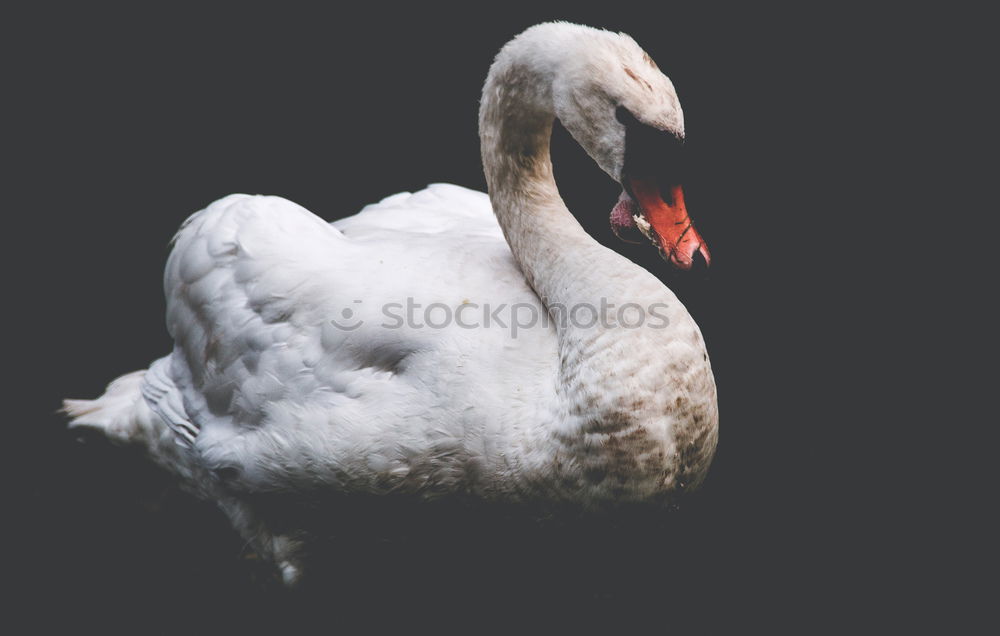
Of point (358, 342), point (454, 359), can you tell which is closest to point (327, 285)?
point (358, 342)

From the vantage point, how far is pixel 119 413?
3.66 metres

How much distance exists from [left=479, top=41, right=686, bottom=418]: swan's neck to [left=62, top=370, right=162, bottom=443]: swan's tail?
1.31 meters

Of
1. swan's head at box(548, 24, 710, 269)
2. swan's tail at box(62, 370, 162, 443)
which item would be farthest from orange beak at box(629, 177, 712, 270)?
swan's tail at box(62, 370, 162, 443)

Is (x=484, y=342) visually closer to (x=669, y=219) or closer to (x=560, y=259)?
(x=560, y=259)

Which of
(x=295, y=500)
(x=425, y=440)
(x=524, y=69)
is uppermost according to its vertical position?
(x=524, y=69)

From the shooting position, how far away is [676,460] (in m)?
2.78

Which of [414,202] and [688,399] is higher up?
[414,202]

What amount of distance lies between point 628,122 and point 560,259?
459 millimetres

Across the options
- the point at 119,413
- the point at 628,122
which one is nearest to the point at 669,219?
the point at 628,122

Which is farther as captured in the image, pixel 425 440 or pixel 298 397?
pixel 298 397

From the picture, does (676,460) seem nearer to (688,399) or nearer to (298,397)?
(688,399)

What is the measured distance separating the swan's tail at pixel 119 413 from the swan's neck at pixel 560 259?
1310 millimetres


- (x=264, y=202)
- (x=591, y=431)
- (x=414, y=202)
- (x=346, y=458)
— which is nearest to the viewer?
(x=591, y=431)

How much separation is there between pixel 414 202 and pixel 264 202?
0.59 meters
